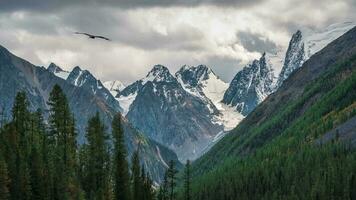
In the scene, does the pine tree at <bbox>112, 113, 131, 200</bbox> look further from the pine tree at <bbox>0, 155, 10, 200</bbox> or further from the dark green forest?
the pine tree at <bbox>0, 155, 10, 200</bbox>

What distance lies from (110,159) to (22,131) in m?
22.3

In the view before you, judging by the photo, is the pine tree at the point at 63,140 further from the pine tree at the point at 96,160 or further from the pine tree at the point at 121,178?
the pine tree at the point at 121,178

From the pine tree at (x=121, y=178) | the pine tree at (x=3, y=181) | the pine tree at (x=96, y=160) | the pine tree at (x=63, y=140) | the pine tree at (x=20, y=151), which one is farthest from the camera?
the pine tree at (x=121, y=178)

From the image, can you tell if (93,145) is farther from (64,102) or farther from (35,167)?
(35,167)

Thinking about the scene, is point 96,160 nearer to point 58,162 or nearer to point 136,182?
point 136,182

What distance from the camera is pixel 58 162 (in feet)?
428

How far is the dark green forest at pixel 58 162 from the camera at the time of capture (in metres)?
118

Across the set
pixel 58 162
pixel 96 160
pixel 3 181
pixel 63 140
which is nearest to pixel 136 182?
pixel 96 160

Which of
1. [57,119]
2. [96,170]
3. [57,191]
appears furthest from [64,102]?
[57,191]

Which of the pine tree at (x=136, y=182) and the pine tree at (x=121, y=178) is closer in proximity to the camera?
the pine tree at (x=121, y=178)

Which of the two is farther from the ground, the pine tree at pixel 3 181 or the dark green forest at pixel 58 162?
the dark green forest at pixel 58 162

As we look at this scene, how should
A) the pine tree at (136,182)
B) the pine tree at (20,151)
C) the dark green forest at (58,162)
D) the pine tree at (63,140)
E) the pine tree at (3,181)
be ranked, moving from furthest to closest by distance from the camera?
1. the pine tree at (136,182)
2. the pine tree at (63,140)
3. the dark green forest at (58,162)
4. the pine tree at (20,151)
5. the pine tree at (3,181)

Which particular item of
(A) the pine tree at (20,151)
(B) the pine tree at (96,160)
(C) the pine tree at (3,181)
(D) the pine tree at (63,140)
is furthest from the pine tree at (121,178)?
(C) the pine tree at (3,181)

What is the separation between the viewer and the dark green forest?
118188 millimetres
